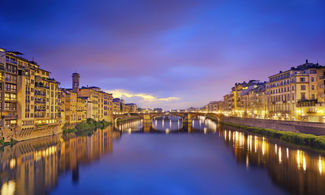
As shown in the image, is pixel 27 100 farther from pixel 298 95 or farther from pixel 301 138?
pixel 298 95

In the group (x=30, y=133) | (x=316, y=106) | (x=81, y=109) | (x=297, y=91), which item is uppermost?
(x=297, y=91)

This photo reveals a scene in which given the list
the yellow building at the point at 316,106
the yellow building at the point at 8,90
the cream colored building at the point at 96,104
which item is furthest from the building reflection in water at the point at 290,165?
the cream colored building at the point at 96,104

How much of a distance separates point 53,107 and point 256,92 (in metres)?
69.0

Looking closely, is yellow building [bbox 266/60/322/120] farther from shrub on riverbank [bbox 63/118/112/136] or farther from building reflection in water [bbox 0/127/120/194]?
shrub on riverbank [bbox 63/118/112/136]

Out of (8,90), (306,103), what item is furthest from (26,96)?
(306,103)

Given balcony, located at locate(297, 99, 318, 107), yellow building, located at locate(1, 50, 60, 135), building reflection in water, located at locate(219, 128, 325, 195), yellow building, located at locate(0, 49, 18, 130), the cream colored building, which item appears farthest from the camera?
the cream colored building

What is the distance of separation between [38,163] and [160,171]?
15508mm

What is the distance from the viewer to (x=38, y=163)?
92.0 feet

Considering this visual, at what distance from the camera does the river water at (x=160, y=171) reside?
20.8m

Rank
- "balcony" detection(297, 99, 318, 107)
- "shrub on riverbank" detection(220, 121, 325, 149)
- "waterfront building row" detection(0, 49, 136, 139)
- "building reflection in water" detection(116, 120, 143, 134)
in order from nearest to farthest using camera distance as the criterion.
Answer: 1. "shrub on riverbank" detection(220, 121, 325, 149)
2. "waterfront building row" detection(0, 49, 136, 139)
3. "balcony" detection(297, 99, 318, 107)
4. "building reflection in water" detection(116, 120, 143, 134)

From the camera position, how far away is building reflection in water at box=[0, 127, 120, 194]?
20.6 m

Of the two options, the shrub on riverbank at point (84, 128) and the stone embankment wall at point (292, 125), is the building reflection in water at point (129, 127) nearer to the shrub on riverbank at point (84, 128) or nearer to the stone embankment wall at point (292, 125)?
the shrub on riverbank at point (84, 128)

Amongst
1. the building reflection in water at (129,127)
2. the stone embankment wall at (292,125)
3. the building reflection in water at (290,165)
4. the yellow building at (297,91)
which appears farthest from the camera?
the building reflection in water at (129,127)

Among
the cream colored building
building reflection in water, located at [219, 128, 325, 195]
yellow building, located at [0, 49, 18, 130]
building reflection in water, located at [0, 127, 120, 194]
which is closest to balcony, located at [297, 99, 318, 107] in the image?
building reflection in water, located at [219, 128, 325, 195]
